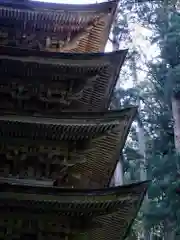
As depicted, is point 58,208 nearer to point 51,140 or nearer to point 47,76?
point 51,140

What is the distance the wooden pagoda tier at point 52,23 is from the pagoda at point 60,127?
2 cm

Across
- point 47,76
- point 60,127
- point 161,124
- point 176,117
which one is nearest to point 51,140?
point 60,127

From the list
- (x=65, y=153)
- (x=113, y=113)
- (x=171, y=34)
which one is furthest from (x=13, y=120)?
(x=171, y=34)

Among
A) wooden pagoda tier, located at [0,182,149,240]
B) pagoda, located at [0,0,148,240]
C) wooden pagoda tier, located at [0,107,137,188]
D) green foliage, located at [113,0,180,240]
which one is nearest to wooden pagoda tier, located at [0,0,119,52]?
pagoda, located at [0,0,148,240]

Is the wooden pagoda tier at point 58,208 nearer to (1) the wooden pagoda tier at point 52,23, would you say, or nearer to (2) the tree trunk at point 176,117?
(1) the wooden pagoda tier at point 52,23

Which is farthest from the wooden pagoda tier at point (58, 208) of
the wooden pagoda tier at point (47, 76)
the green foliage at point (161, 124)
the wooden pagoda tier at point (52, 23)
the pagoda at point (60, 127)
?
the green foliage at point (161, 124)

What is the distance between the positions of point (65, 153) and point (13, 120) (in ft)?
3.93

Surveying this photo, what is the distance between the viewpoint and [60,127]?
889 centimetres

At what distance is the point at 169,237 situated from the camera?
59.8ft

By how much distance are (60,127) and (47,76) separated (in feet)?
4.56

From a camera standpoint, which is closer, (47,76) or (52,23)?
(47,76)

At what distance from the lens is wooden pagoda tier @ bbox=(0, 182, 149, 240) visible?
8.03 meters

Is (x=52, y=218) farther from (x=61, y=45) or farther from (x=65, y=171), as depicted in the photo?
(x=61, y=45)

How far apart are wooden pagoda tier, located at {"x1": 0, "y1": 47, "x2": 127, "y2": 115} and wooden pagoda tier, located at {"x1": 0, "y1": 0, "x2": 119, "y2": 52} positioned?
3.64ft
